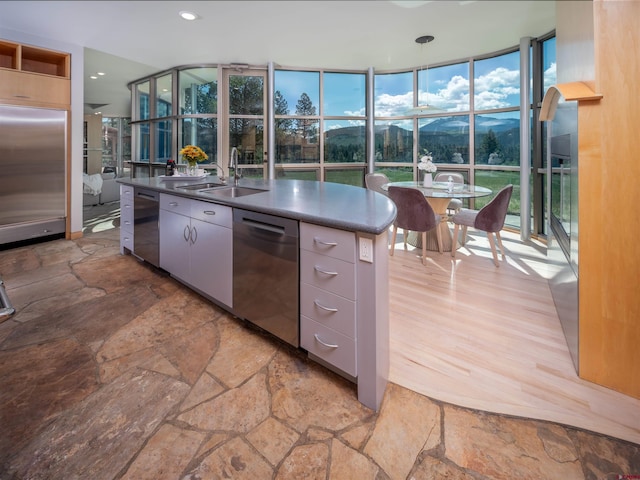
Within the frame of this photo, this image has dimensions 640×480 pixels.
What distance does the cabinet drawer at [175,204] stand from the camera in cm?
260

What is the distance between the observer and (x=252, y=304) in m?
2.08

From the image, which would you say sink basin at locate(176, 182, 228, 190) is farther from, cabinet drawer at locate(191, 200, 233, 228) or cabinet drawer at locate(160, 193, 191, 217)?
cabinet drawer at locate(191, 200, 233, 228)

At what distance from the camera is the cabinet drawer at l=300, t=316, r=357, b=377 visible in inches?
62.5

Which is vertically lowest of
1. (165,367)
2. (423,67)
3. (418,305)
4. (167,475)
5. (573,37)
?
(167,475)

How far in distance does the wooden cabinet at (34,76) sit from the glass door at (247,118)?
7.50 ft

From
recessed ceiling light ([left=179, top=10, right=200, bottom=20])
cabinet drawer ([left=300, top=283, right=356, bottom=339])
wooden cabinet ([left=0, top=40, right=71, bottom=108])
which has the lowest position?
cabinet drawer ([left=300, top=283, right=356, bottom=339])

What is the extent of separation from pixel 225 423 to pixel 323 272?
81 centimetres

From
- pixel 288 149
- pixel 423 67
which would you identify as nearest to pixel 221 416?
pixel 288 149

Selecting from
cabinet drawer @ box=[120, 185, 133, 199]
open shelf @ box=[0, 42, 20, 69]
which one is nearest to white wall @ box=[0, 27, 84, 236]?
open shelf @ box=[0, 42, 20, 69]

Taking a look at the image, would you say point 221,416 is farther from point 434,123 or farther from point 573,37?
point 434,123

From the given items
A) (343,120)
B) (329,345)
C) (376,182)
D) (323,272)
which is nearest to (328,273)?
(323,272)

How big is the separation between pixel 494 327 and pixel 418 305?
0.56m

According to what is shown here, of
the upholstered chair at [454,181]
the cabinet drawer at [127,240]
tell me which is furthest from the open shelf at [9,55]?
the upholstered chair at [454,181]

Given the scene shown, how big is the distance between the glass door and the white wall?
2.09 metres
